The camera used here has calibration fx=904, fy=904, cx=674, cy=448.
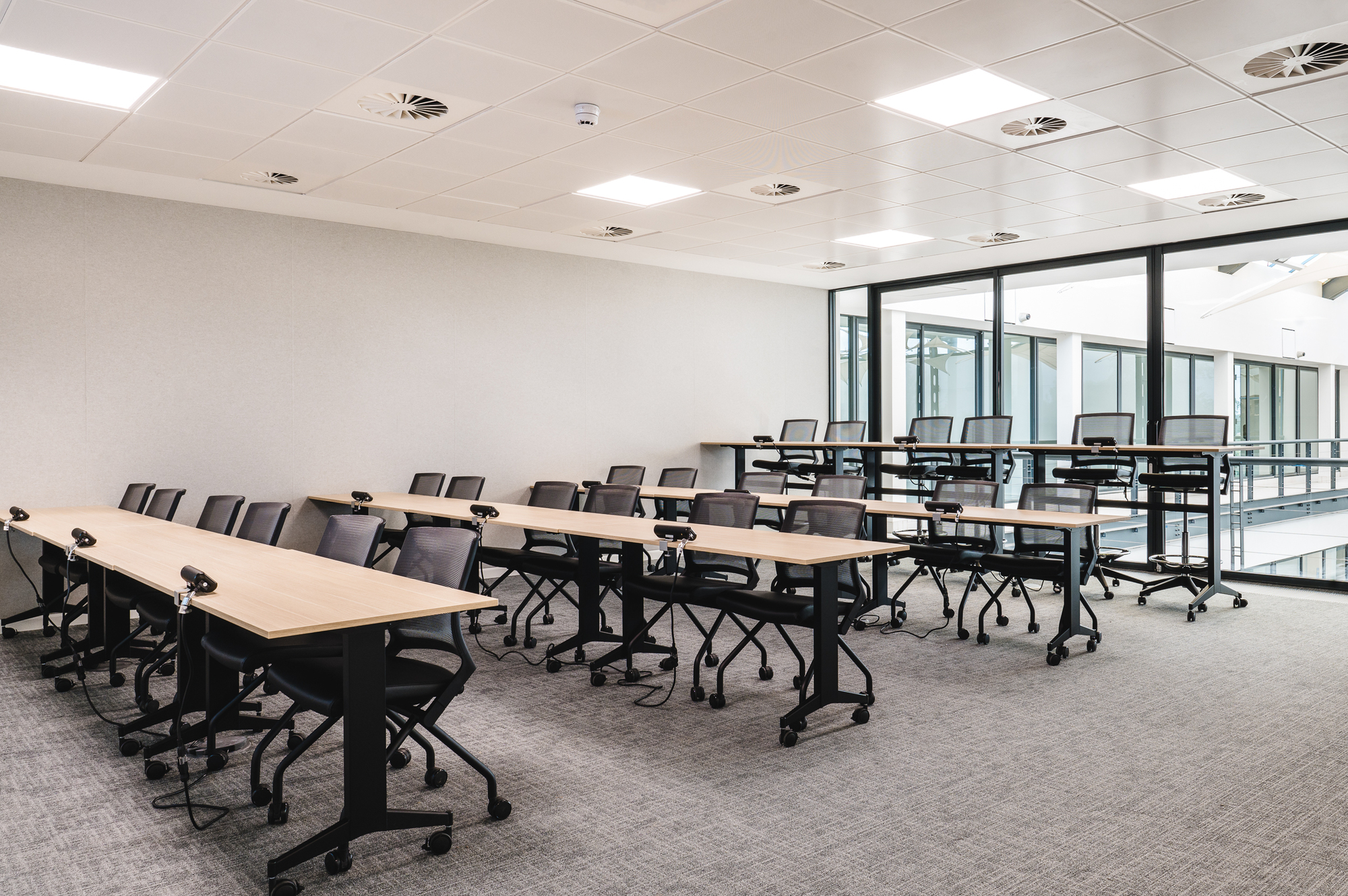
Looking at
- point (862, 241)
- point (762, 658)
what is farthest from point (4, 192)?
point (862, 241)

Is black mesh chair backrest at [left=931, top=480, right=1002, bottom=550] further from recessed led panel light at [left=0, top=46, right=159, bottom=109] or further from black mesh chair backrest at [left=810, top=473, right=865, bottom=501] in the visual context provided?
recessed led panel light at [left=0, top=46, right=159, bottom=109]

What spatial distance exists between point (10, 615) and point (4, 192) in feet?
9.53

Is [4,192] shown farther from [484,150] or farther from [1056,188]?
[1056,188]

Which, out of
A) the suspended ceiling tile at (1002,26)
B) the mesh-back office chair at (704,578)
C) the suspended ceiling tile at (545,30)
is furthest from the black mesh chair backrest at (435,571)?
the suspended ceiling tile at (1002,26)

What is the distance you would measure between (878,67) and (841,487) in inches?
100

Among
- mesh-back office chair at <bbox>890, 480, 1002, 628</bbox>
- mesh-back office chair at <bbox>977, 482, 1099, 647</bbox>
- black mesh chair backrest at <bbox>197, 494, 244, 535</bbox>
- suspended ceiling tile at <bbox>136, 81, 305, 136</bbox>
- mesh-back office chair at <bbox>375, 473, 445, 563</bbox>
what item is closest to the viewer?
suspended ceiling tile at <bbox>136, 81, 305, 136</bbox>

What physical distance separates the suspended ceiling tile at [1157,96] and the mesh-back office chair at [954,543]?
2.40 m

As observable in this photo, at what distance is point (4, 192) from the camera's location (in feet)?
20.2

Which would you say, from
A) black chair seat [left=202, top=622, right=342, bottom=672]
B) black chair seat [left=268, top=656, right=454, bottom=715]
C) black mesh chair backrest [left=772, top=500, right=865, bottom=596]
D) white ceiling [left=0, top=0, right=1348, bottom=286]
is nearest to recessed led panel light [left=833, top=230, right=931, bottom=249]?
white ceiling [left=0, top=0, right=1348, bottom=286]

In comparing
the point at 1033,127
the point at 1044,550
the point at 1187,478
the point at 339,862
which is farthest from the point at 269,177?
the point at 1187,478

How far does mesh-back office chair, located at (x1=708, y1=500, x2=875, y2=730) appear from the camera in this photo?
413 centimetres

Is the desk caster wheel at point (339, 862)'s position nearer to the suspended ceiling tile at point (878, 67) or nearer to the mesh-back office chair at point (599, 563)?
the mesh-back office chair at point (599, 563)

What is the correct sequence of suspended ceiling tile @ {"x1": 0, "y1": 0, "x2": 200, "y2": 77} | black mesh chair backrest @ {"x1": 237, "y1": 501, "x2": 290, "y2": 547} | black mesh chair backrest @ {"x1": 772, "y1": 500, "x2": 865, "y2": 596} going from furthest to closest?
black mesh chair backrest @ {"x1": 237, "y1": 501, "x2": 290, "y2": 547}
black mesh chair backrest @ {"x1": 772, "y1": 500, "x2": 865, "y2": 596}
suspended ceiling tile @ {"x1": 0, "y1": 0, "x2": 200, "y2": 77}

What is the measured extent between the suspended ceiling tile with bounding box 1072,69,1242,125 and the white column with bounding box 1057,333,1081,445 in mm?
4581
